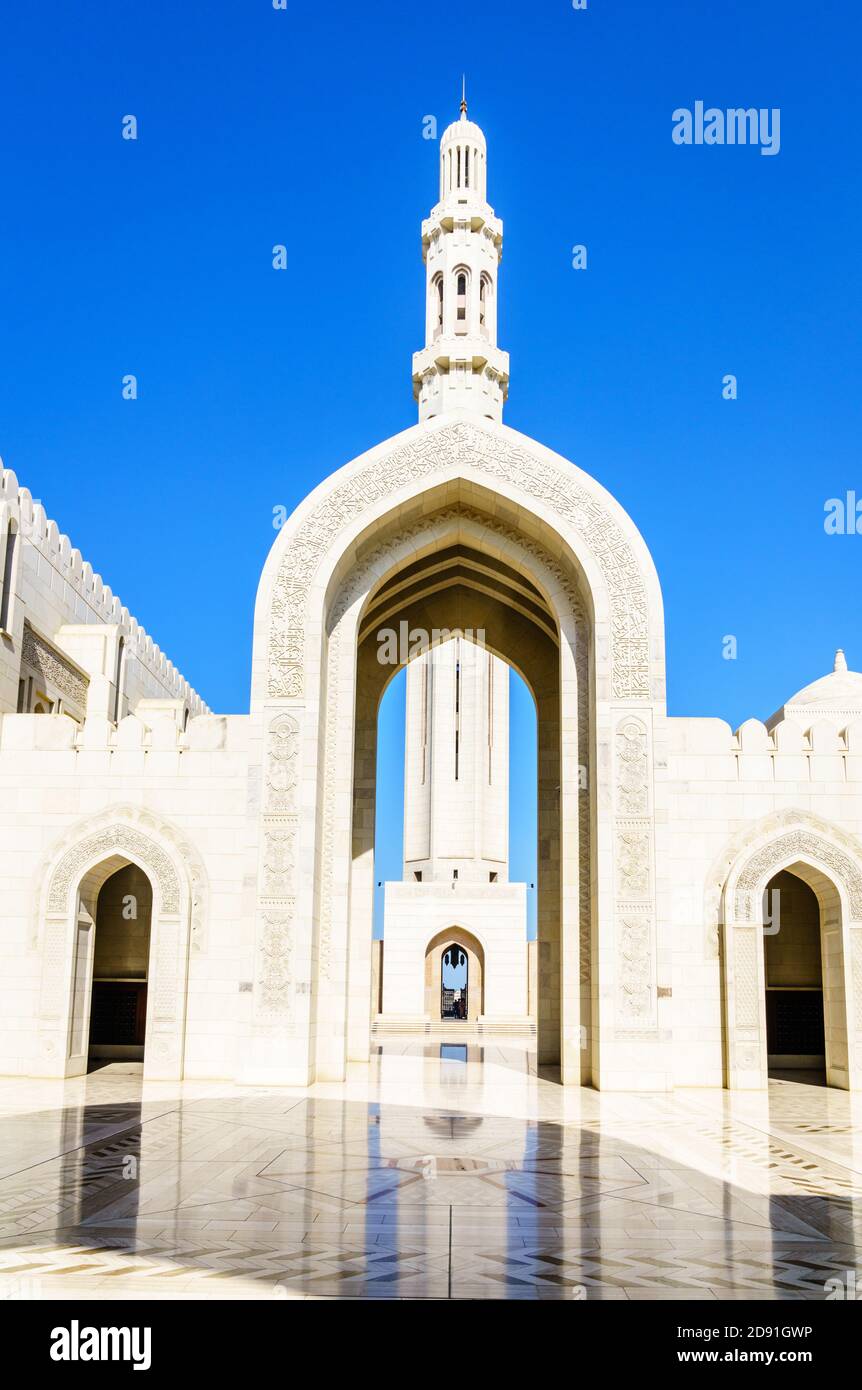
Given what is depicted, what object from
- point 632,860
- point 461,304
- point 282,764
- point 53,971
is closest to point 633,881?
point 632,860

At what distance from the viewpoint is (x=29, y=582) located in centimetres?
1650

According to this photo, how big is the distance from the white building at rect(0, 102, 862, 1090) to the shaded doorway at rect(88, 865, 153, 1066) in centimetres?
166

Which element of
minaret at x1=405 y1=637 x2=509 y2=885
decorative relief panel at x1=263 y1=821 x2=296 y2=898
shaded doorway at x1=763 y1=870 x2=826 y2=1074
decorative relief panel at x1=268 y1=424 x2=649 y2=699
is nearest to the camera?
decorative relief panel at x1=263 y1=821 x2=296 y2=898

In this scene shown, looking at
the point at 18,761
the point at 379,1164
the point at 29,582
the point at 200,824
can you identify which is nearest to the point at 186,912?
the point at 200,824

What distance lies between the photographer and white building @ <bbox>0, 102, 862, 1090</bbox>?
13695 mm

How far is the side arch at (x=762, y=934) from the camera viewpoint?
1367 cm

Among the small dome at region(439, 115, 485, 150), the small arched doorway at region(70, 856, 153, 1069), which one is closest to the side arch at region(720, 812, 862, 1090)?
the small arched doorway at region(70, 856, 153, 1069)

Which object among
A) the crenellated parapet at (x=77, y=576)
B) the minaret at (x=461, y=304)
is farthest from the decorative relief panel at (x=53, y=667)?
the minaret at (x=461, y=304)

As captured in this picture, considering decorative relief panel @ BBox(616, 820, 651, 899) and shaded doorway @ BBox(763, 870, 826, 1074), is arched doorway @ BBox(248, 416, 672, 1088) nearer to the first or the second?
decorative relief panel @ BBox(616, 820, 651, 899)

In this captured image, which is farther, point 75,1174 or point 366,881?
point 366,881

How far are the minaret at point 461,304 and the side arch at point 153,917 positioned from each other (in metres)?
8.93

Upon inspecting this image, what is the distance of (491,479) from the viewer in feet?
49.6
